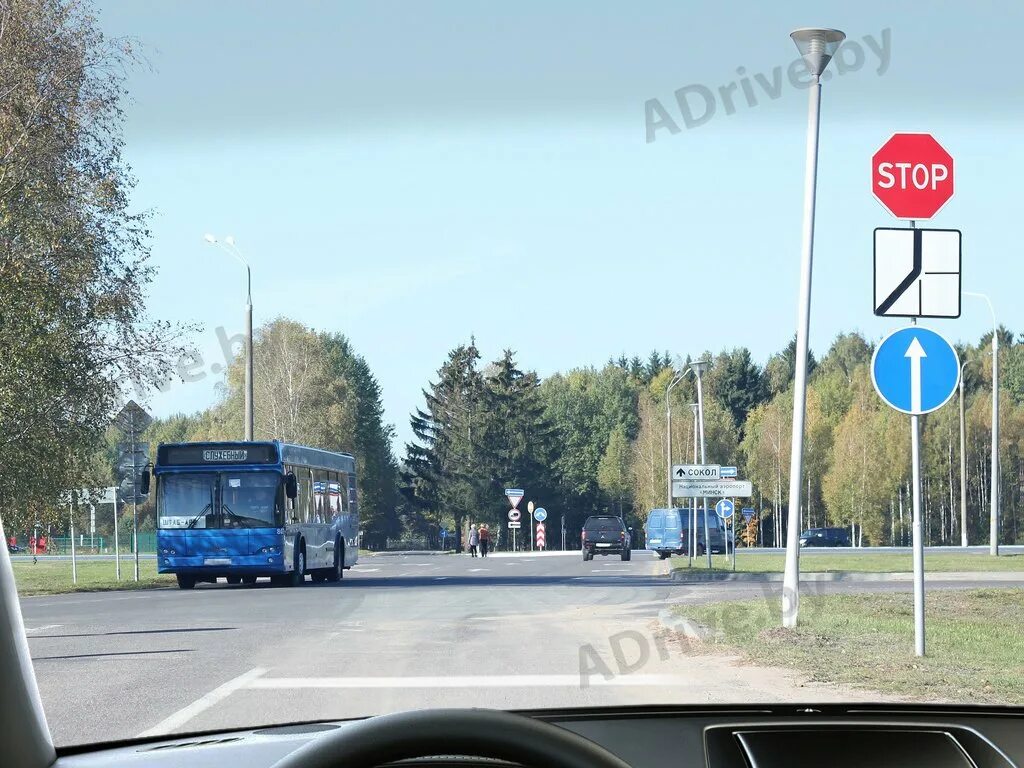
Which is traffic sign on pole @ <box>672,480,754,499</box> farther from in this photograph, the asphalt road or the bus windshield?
the bus windshield

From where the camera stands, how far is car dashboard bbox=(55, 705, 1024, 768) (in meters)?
2.70

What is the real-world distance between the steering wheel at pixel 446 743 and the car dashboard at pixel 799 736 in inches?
39.9

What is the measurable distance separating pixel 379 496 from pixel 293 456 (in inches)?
2929

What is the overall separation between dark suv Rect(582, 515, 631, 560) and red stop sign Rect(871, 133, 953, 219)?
4142cm

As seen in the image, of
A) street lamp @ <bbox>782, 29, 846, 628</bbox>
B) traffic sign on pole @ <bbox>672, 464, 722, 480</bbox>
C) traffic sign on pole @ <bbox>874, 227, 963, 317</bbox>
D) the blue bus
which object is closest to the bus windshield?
the blue bus

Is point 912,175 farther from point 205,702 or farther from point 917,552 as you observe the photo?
point 205,702

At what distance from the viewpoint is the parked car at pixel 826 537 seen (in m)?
88.6

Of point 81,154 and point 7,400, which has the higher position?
point 81,154

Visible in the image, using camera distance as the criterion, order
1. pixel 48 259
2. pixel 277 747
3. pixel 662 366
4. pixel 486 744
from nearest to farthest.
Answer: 1. pixel 486 744
2. pixel 277 747
3. pixel 48 259
4. pixel 662 366

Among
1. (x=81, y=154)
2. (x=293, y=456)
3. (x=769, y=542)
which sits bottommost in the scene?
(x=769, y=542)

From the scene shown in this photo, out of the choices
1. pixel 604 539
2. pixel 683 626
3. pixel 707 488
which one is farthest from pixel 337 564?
pixel 604 539

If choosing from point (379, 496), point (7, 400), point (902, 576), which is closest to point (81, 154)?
point (7, 400)

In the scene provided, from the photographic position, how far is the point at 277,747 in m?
2.07

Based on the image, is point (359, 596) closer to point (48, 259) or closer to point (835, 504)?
point (48, 259)
